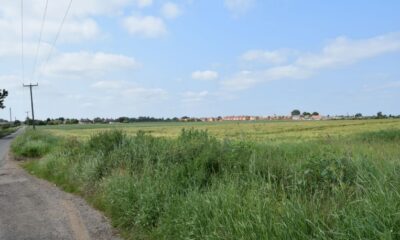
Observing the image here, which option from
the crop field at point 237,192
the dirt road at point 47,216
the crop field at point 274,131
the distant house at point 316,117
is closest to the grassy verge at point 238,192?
the crop field at point 237,192

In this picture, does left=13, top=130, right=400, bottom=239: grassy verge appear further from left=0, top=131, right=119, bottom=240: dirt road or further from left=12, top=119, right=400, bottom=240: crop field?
left=0, top=131, right=119, bottom=240: dirt road

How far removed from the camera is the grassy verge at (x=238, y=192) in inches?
165

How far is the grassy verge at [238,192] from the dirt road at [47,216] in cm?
36

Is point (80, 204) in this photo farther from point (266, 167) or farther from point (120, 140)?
point (266, 167)

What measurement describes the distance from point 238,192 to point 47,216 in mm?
4899

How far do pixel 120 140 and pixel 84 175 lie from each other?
1.85 m

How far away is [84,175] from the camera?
11305 millimetres

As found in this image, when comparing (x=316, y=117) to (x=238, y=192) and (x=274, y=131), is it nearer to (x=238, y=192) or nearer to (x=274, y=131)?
(x=274, y=131)

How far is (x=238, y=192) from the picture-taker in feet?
18.9

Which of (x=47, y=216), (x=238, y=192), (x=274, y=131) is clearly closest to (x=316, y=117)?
(x=274, y=131)

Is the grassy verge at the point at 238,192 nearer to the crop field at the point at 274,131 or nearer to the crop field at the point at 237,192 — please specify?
the crop field at the point at 237,192

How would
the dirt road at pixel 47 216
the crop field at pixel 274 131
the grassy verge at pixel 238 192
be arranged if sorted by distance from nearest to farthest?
the grassy verge at pixel 238 192
the dirt road at pixel 47 216
the crop field at pixel 274 131

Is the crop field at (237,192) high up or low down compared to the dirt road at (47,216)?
up

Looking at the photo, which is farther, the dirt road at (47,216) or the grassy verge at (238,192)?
the dirt road at (47,216)
